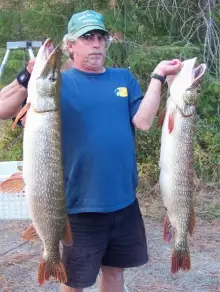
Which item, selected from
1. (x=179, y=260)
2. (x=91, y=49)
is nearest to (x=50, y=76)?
(x=91, y=49)

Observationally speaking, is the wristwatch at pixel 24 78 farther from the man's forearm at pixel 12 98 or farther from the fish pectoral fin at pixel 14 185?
the fish pectoral fin at pixel 14 185

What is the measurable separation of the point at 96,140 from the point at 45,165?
381 millimetres

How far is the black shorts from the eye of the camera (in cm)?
331

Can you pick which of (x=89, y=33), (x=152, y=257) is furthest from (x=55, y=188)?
(x=152, y=257)

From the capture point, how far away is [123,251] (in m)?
3.47

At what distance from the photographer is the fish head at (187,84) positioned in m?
3.13

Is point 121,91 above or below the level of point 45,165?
above

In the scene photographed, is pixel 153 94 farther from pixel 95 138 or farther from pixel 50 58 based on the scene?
pixel 50 58

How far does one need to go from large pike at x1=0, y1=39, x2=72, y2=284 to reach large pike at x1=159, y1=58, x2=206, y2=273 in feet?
2.29

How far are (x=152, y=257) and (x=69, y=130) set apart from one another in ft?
8.83

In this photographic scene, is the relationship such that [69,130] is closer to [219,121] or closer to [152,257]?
[152,257]

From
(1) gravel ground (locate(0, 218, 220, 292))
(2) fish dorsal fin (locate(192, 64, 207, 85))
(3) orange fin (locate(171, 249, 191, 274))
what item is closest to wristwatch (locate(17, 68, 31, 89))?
(2) fish dorsal fin (locate(192, 64, 207, 85))

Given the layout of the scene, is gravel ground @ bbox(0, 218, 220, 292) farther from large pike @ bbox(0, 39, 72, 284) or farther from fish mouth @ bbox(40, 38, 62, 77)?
fish mouth @ bbox(40, 38, 62, 77)

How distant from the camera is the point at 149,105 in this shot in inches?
125
